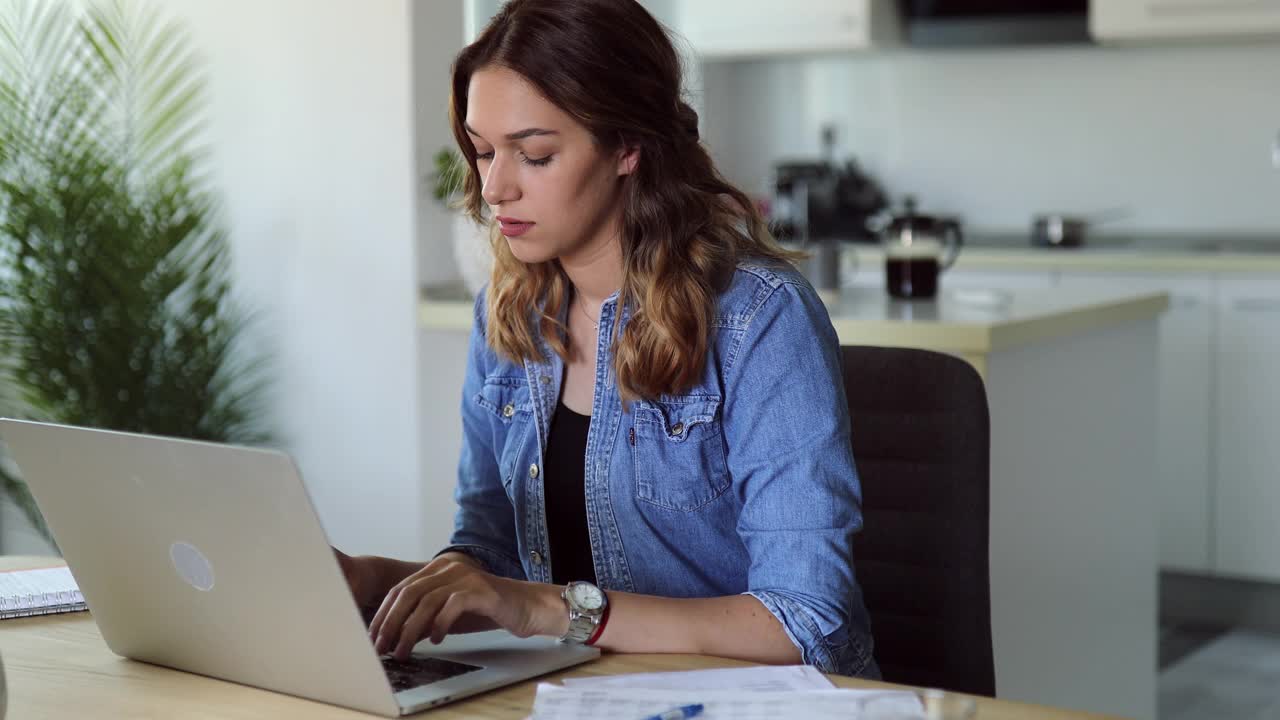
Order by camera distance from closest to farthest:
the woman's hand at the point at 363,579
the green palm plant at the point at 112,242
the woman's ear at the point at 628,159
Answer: the woman's hand at the point at 363,579 < the woman's ear at the point at 628,159 < the green palm plant at the point at 112,242

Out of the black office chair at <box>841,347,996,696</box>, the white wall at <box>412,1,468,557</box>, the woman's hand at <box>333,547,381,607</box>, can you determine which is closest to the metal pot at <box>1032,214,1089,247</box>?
the white wall at <box>412,1,468,557</box>

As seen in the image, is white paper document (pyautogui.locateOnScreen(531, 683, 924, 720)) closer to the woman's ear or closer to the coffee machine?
the woman's ear

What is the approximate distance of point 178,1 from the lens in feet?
11.8

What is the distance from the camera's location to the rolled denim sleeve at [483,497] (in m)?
1.67

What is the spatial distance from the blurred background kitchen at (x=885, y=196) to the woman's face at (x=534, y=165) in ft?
4.13

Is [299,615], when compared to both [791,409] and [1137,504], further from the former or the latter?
[1137,504]

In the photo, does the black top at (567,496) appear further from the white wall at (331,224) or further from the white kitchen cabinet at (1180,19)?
the white kitchen cabinet at (1180,19)

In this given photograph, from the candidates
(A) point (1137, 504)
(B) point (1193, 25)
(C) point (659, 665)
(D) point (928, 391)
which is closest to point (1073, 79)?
(B) point (1193, 25)

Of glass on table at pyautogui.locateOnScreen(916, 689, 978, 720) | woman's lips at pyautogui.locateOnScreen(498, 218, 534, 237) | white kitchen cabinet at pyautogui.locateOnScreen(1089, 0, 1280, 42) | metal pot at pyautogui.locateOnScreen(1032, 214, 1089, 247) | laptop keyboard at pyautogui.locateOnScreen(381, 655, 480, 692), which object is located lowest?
laptop keyboard at pyautogui.locateOnScreen(381, 655, 480, 692)

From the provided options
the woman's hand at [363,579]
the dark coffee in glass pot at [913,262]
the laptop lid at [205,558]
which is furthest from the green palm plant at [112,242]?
the laptop lid at [205,558]

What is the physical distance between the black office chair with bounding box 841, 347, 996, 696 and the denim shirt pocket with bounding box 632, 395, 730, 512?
0.25m

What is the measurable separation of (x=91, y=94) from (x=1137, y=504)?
2358 millimetres

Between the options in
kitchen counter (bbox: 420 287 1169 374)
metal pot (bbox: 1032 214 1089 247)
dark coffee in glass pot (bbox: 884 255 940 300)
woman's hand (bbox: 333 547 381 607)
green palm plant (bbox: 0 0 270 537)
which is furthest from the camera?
metal pot (bbox: 1032 214 1089 247)

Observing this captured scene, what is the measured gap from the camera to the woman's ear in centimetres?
154
